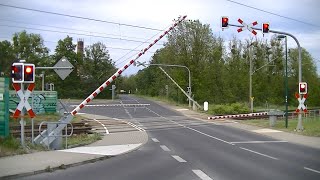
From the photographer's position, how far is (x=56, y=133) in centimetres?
1750

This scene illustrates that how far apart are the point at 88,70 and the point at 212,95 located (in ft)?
117

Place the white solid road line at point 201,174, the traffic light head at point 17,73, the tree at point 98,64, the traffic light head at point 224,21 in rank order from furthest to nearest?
1. the tree at point 98,64
2. the traffic light head at point 224,21
3. the traffic light head at point 17,73
4. the white solid road line at point 201,174

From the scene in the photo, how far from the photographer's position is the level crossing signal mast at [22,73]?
1587 centimetres

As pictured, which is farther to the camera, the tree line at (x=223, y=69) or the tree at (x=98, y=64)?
the tree at (x=98, y=64)

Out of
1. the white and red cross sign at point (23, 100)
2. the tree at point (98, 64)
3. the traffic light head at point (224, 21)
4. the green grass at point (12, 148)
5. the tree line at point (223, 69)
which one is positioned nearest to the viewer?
the green grass at point (12, 148)

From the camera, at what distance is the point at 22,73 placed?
626 inches

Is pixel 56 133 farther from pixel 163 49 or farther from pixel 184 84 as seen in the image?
pixel 163 49

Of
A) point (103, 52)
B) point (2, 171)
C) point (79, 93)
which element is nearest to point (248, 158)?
point (2, 171)

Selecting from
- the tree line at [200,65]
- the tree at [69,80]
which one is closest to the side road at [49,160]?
the tree line at [200,65]

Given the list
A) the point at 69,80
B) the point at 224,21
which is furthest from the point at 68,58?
the point at 224,21

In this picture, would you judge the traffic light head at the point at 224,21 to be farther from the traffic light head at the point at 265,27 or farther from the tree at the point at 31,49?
the tree at the point at 31,49

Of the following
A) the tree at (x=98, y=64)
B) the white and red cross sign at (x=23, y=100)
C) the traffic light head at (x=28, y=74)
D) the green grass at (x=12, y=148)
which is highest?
the tree at (x=98, y=64)

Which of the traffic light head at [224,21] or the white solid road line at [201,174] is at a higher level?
the traffic light head at [224,21]

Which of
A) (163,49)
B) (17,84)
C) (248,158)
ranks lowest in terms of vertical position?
(248,158)
